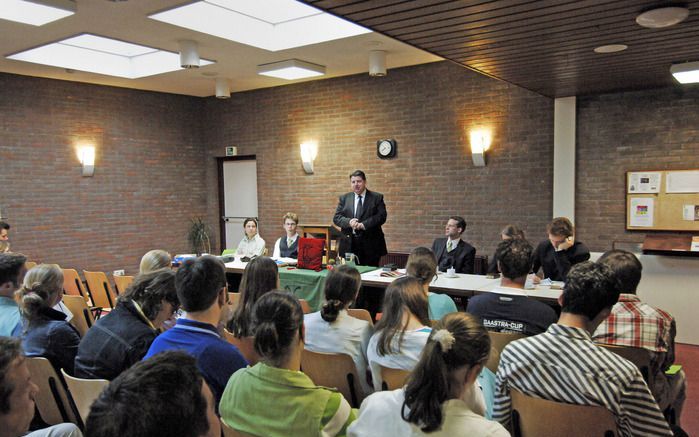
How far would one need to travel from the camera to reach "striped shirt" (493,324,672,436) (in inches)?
73.9

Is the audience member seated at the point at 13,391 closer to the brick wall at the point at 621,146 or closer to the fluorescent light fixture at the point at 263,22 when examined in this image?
the fluorescent light fixture at the point at 263,22

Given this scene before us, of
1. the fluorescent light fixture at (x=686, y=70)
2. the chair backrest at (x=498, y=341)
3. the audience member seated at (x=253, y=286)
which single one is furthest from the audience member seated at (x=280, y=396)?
the fluorescent light fixture at (x=686, y=70)

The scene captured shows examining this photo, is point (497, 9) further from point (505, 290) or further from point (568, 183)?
point (568, 183)

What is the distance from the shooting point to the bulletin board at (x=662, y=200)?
18.8 ft

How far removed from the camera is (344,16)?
3.37m

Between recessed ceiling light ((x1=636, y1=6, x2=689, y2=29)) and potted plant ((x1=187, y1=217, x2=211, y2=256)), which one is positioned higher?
recessed ceiling light ((x1=636, y1=6, x2=689, y2=29))

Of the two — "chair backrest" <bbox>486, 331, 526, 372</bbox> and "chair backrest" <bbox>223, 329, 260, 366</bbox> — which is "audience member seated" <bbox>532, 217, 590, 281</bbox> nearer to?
"chair backrest" <bbox>486, 331, 526, 372</bbox>

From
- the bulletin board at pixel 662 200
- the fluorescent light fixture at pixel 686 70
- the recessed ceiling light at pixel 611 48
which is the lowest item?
the bulletin board at pixel 662 200

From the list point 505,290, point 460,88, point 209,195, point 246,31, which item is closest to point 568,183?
point 460,88

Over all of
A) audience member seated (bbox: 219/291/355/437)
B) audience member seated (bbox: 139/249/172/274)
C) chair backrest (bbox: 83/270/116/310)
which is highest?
audience member seated (bbox: 139/249/172/274)

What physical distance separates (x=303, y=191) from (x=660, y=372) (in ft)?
22.0

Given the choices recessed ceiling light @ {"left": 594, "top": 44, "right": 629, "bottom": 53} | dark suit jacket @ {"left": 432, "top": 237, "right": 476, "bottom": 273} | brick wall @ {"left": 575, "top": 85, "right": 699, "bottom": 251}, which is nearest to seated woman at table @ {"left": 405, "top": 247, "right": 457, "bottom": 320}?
dark suit jacket @ {"left": 432, "top": 237, "right": 476, "bottom": 273}

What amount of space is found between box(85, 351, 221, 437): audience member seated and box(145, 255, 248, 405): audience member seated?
1.11 metres

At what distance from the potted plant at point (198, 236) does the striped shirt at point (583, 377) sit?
8.35 m
